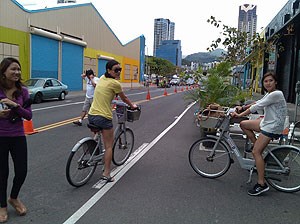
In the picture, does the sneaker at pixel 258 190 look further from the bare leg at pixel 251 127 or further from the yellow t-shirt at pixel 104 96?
the yellow t-shirt at pixel 104 96

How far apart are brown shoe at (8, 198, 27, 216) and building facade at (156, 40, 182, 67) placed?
425 feet

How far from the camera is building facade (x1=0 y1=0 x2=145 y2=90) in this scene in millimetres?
23656

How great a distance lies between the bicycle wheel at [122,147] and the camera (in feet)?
19.8

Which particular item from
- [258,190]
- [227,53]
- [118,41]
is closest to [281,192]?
[258,190]

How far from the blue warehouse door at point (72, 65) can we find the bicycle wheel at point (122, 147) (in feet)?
84.4

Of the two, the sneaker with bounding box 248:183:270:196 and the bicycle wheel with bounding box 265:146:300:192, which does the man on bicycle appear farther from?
the bicycle wheel with bounding box 265:146:300:192

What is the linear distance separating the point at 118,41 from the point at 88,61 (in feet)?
36.1

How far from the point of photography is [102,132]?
17.1 feet

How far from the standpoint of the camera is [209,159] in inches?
220

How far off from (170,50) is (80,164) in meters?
132

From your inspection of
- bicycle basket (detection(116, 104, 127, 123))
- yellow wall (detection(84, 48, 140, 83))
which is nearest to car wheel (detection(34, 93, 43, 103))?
bicycle basket (detection(116, 104, 127, 123))

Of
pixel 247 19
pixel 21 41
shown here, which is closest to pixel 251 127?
pixel 247 19

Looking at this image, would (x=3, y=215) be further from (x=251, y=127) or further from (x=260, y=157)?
(x=251, y=127)

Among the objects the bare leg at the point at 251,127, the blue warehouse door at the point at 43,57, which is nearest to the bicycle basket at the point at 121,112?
the bare leg at the point at 251,127
